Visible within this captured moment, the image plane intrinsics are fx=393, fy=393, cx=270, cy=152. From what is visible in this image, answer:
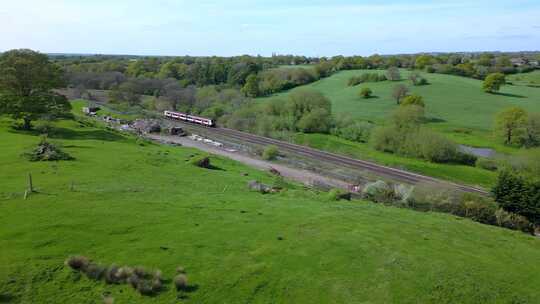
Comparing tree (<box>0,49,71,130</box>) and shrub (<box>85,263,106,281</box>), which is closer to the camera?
shrub (<box>85,263,106,281</box>)

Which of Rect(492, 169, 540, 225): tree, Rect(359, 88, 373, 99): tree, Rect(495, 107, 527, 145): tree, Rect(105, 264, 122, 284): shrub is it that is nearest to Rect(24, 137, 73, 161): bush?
Rect(105, 264, 122, 284): shrub

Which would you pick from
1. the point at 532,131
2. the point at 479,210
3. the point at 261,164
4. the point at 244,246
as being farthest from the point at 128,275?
the point at 532,131

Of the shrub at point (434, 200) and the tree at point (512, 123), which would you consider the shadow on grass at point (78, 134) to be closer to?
the shrub at point (434, 200)

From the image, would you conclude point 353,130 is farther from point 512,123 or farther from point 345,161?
point 512,123

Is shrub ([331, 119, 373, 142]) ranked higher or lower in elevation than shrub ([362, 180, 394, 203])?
higher

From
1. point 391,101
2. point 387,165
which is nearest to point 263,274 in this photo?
point 387,165

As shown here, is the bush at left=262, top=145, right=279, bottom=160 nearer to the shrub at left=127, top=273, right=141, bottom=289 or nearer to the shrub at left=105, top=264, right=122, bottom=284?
the shrub at left=105, top=264, right=122, bottom=284
